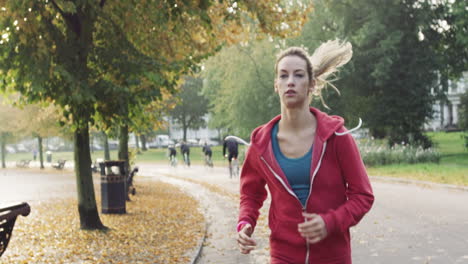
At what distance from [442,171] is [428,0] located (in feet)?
51.6

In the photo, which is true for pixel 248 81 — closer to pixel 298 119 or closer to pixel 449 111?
pixel 298 119

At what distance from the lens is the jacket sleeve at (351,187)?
9.09 ft

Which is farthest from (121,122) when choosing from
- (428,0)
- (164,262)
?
(428,0)

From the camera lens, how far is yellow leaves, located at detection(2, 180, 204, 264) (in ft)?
27.0

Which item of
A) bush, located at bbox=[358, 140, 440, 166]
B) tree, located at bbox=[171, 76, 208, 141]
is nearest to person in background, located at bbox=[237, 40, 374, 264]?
bush, located at bbox=[358, 140, 440, 166]

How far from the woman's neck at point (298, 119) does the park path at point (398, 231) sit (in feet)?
16.2

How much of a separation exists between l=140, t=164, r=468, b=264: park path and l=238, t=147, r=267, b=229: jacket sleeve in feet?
15.4

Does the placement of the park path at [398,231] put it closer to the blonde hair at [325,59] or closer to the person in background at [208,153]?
the blonde hair at [325,59]

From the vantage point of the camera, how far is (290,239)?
2.94 metres

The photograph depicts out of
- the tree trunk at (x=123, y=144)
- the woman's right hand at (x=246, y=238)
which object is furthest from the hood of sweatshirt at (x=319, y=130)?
the tree trunk at (x=123, y=144)

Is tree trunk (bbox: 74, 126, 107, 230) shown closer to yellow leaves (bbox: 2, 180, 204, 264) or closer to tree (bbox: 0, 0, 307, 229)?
tree (bbox: 0, 0, 307, 229)

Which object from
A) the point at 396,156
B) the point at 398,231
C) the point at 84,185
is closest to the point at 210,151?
the point at 396,156

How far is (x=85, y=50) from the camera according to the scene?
1003 centimetres

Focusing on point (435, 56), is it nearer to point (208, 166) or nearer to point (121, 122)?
point (208, 166)
